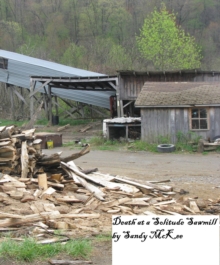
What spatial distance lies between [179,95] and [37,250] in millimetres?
19375

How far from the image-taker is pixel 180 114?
23.5 meters

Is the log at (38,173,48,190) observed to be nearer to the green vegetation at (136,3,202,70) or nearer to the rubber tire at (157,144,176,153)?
the rubber tire at (157,144,176,153)

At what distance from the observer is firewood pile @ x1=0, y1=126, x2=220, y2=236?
834cm

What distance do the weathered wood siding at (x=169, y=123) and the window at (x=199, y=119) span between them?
207mm

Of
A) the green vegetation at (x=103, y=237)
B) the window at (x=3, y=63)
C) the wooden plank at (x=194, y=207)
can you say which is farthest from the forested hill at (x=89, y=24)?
the green vegetation at (x=103, y=237)

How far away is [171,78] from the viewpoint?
1159 inches

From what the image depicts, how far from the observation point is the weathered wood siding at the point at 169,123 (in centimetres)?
2328

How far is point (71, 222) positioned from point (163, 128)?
15861 millimetres

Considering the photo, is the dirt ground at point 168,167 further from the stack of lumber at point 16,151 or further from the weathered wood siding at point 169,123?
the stack of lumber at point 16,151

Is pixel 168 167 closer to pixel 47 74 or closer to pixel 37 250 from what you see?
pixel 37 250

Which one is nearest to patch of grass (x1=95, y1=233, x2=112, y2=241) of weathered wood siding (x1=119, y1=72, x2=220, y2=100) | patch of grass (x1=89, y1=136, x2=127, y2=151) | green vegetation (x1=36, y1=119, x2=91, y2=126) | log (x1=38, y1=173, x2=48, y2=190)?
log (x1=38, y1=173, x2=48, y2=190)

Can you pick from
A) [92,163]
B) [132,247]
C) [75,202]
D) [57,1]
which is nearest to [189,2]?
[57,1]

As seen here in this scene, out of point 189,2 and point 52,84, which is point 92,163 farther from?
point 189,2

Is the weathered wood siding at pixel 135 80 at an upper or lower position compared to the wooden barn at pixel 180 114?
upper
